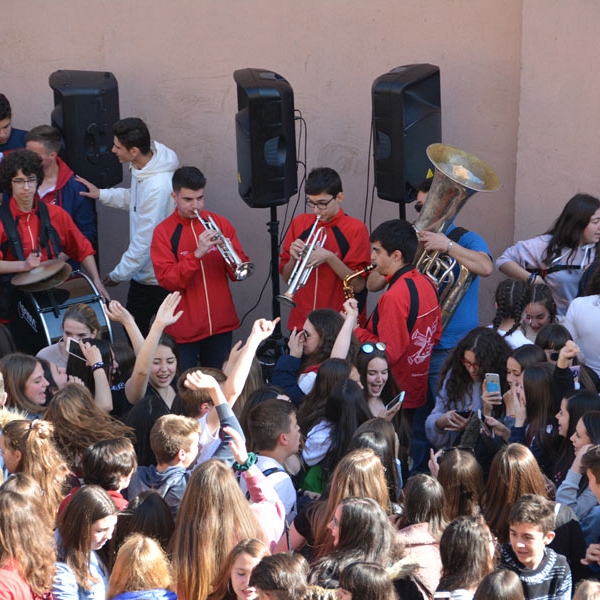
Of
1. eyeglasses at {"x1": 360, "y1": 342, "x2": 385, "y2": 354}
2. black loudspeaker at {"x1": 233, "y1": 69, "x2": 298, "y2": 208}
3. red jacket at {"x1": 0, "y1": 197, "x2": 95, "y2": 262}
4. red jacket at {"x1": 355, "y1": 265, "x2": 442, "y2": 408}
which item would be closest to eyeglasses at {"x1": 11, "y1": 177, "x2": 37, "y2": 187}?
red jacket at {"x1": 0, "y1": 197, "x2": 95, "y2": 262}

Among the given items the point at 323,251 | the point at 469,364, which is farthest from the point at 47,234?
the point at 469,364

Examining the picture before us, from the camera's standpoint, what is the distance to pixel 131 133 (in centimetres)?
675

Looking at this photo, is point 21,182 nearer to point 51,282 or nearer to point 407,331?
point 51,282

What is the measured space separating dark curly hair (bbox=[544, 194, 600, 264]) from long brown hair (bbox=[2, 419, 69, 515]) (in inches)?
124

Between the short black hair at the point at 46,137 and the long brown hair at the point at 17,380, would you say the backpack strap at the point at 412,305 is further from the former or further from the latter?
the short black hair at the point at 46,137

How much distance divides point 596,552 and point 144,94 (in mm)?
5505

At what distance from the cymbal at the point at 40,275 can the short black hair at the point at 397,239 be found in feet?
6.09

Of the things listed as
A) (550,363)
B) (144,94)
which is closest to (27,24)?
(144,94)

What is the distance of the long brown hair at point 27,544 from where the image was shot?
125 inches

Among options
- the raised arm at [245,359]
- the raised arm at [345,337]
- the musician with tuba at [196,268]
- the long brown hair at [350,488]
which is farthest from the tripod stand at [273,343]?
the long brown hair at [350,488]

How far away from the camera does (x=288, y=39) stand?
25.3ft

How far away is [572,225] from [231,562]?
3444 millimetres

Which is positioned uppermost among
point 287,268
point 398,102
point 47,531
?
point 398,102

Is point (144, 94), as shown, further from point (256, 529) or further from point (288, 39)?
point (256, 529)
